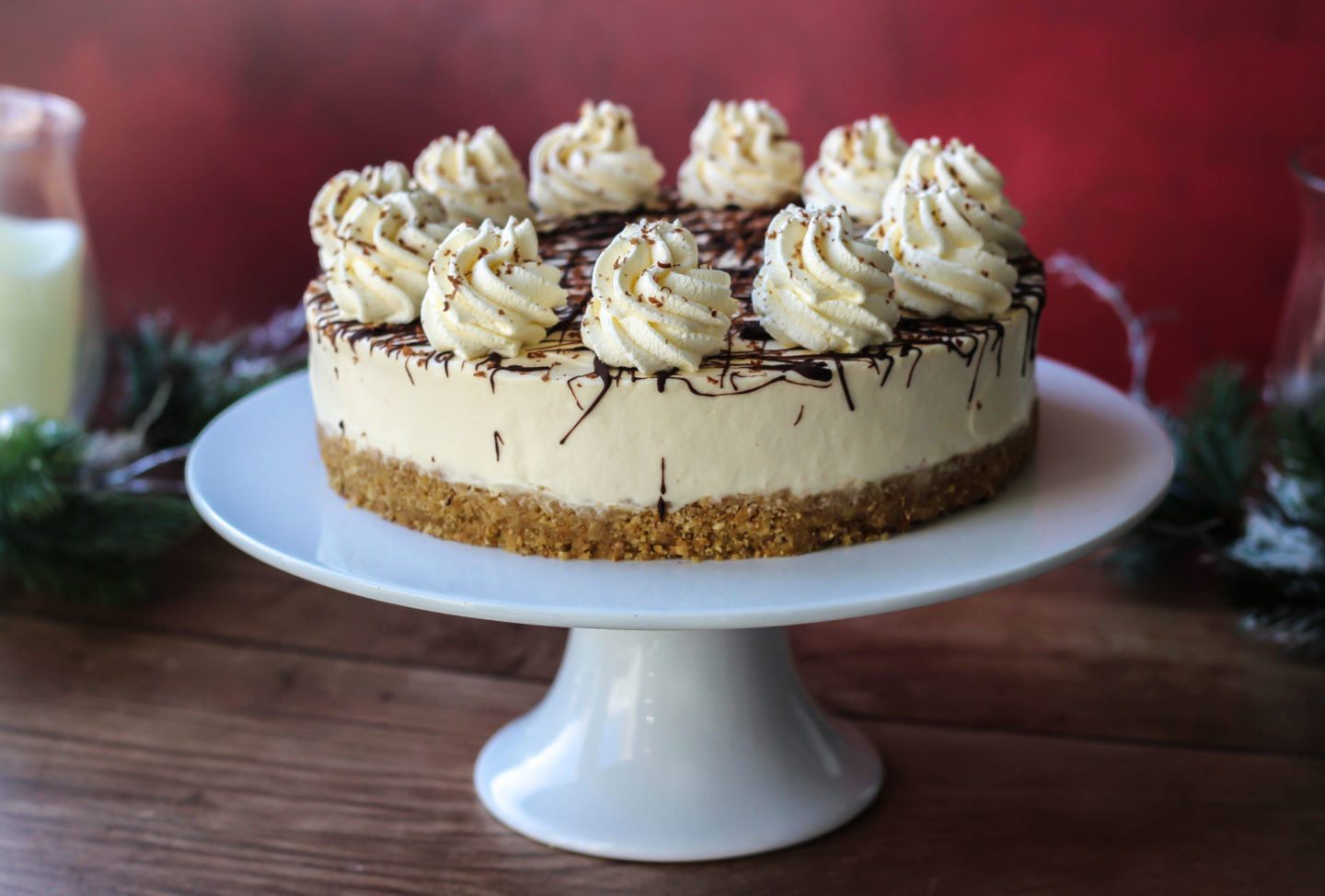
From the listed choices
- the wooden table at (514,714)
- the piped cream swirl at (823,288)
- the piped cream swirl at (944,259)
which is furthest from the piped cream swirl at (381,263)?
the wooden table at (514,714)

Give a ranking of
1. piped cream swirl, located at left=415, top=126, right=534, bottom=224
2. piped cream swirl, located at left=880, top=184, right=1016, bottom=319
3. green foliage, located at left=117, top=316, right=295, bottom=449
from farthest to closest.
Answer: green foliage, located at left=117, top=316, right=295, bottom=449 → piped cream swirl, located at left=415, top=126, right=534, bottom=224 → piped cream swirl, located at left=880, top=184, right=1016, bottom=319

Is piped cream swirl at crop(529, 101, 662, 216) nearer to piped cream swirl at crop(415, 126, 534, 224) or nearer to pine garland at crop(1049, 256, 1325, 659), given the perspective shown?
piped cream swirl at crop(415, 126, 534, 224)

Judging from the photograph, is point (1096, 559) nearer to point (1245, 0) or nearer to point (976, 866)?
point (976, 866)

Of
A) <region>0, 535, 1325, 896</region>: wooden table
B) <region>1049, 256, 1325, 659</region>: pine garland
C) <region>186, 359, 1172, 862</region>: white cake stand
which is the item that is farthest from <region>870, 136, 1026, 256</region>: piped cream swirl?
<region>0, 535, 1325, 896</region>: wooden table

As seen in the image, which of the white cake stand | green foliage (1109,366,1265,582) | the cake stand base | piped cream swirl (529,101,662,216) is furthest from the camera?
green foliage (1109,366,1265,582)

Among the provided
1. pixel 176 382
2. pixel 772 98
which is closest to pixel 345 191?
pixel 176 382
